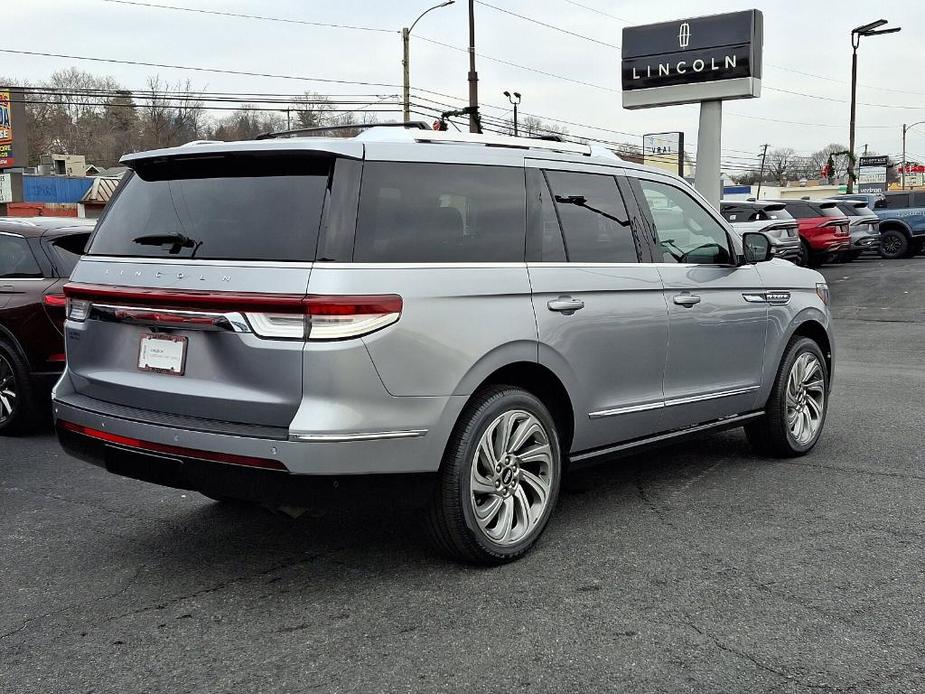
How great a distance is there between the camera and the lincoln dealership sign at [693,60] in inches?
743

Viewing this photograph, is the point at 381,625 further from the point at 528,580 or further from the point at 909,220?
the point at 909,220

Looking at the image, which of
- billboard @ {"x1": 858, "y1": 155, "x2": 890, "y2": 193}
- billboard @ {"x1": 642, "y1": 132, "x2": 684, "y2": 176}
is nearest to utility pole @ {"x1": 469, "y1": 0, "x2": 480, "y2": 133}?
billboard @ {"x1": 642, "y1": 132, "x2": 684, "y2": 176}

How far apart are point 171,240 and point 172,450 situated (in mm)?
882

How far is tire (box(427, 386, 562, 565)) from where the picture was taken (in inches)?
162

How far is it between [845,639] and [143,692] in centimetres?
241

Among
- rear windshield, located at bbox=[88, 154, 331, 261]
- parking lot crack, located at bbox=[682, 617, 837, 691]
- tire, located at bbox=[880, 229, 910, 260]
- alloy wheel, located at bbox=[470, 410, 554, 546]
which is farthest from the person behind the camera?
tire, located at bbox=[880, 229, 910, 260]

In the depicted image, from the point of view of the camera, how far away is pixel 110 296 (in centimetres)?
419

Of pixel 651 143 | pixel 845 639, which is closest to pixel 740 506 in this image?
pixel 845 639

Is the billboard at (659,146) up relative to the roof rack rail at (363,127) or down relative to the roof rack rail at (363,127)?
up

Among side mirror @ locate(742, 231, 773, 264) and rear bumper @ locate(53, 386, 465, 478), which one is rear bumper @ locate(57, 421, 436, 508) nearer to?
rear bumper @ locate(53, 386, 465, 478)

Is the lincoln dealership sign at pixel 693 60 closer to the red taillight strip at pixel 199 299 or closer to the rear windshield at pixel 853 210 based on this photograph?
the rear windshield at pixel 853 210

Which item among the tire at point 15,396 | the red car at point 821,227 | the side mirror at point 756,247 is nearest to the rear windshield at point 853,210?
the red car at point 821,227

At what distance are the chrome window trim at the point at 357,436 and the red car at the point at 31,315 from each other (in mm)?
4245

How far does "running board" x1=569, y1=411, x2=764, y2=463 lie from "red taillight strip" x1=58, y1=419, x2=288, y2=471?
165 cm
